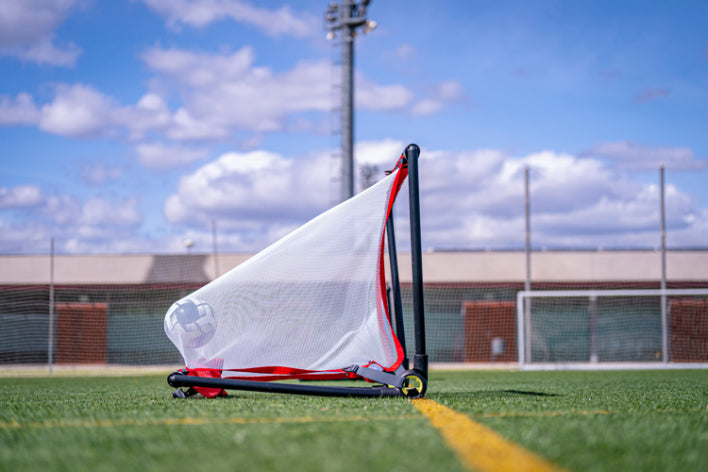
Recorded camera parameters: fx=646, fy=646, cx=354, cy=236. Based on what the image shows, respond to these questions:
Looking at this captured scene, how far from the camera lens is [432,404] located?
14.2 feet

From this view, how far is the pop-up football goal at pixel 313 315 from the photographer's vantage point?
4945mm

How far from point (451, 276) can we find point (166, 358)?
976cm

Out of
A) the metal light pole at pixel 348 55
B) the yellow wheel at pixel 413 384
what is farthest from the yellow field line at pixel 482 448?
the metal light pole at pixel 348 55

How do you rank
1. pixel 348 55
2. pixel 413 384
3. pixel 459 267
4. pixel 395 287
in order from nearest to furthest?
1. pixel 413 384
2. pixel 395 287
3. pixel 348 55
4. pixel 459 267

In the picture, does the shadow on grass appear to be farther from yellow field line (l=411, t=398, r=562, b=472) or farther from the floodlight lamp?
the floodlight lamp

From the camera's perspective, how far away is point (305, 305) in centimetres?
510

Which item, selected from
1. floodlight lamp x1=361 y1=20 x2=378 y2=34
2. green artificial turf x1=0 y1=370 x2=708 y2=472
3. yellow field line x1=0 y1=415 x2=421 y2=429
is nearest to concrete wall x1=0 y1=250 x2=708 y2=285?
floodlight lamp x1=361 y1=20 x2=378 y2=34

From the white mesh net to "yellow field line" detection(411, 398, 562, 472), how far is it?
1.66 meters

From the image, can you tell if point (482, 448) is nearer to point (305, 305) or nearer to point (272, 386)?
point (272, 386)

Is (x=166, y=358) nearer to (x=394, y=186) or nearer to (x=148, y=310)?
(x=148, y=310)

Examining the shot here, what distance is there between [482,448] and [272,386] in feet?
7.64

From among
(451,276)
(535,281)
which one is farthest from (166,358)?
(535,281)

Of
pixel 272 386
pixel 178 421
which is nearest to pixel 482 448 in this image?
pixel 178 421

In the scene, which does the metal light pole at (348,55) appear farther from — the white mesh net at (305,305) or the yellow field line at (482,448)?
the yellow field line at (482,448)
